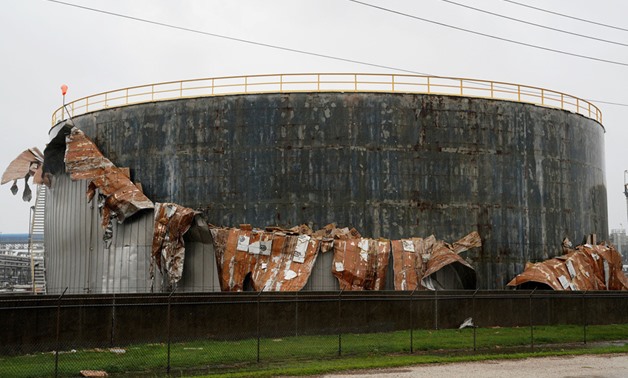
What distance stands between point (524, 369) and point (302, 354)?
5.96m

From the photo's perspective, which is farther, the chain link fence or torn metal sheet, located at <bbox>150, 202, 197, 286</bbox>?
torn metal sheet, located at <bbox>150, 202, 197, 286</bbox>

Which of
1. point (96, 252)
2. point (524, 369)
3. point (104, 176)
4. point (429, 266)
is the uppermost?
point (104, 176)

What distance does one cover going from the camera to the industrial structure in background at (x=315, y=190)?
31500mm

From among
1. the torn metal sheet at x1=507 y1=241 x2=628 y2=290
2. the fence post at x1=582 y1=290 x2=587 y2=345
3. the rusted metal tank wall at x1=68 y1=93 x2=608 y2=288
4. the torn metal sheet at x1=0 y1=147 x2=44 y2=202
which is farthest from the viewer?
the torn metal sheet at x1=0 y1=147 x2=44 y2=202

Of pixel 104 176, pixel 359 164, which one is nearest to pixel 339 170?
pixel 359 164

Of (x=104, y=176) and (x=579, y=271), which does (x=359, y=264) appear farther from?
(x=104, y=176)

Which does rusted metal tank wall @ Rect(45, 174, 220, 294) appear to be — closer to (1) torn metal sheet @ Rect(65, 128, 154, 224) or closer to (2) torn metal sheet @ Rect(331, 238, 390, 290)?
(1) torn metal sheet @ Rect(65, 128, 154, 224)

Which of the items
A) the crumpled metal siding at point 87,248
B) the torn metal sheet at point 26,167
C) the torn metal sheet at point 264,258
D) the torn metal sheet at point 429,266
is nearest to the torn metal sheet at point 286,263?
the torn metal sheet at point 264,258

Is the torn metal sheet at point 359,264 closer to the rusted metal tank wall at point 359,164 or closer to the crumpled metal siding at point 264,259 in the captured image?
the crumpled metal siding at point 264,259

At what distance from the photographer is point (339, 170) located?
1345 inches

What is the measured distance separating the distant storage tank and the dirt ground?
1305 cm

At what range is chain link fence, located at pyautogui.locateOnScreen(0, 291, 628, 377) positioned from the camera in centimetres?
1988

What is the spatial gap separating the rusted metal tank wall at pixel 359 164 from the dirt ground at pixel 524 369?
13086 mm

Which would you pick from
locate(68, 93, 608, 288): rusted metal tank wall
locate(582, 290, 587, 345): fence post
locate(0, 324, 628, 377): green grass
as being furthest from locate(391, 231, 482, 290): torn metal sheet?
locate(582, 290, 587, 345): fence post
